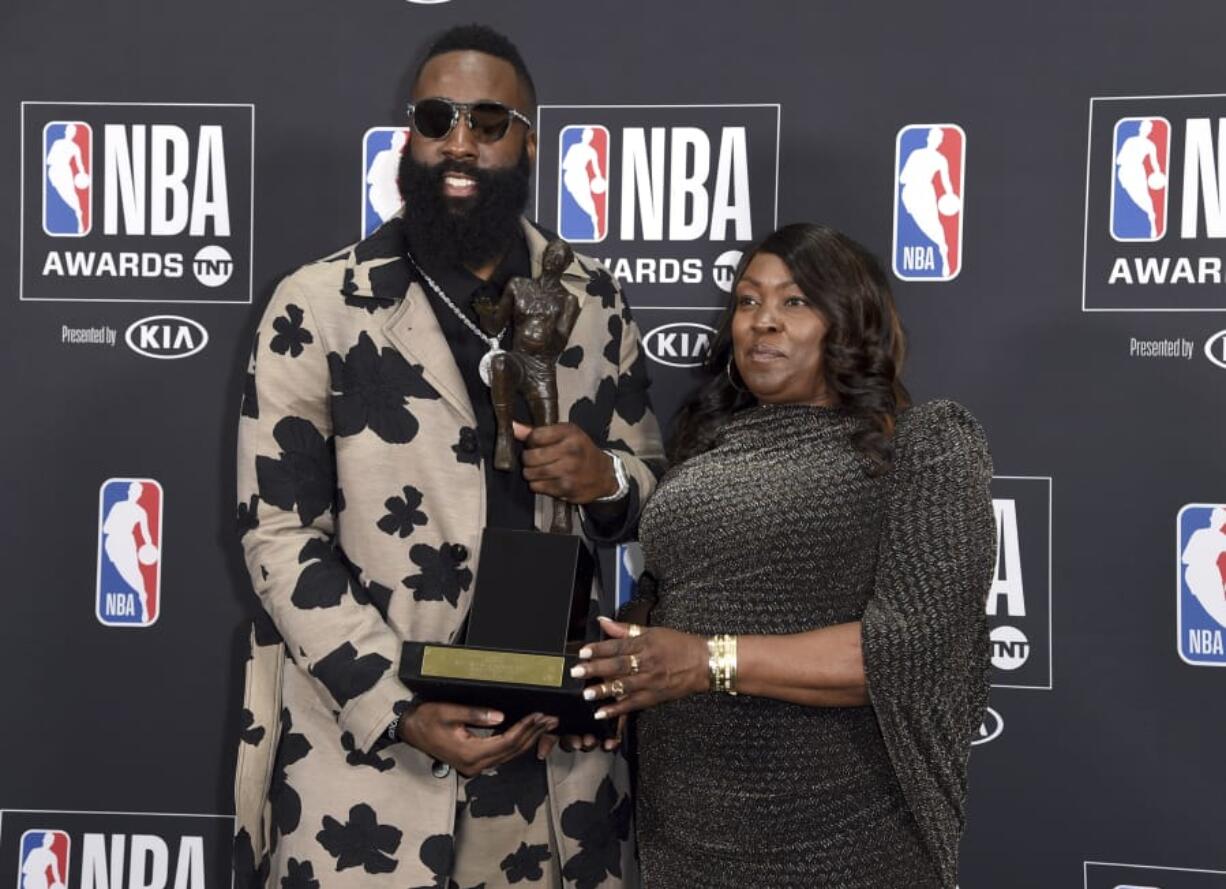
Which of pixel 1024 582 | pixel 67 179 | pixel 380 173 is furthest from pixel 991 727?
pixel 67 179

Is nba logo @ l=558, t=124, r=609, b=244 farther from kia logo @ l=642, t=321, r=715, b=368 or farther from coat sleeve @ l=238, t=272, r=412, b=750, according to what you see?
coat sleeve @ l=238, t=272, r=412, b=750

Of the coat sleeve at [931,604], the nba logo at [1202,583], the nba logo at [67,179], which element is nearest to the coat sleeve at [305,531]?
the coat sleeve at [931,604]

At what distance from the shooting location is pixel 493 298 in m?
1.87

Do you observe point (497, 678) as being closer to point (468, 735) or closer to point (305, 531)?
point (468, 735)

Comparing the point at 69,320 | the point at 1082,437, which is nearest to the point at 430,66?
the point at 69,320

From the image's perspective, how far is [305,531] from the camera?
Result: 1722 millimetres

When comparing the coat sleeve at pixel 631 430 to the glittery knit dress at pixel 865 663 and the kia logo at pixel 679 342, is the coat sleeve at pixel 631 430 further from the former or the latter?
the kia logo at pixel 679 342

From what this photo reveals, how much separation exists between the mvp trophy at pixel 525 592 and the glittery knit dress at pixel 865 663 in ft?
0.58

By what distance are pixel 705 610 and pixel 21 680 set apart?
1.57m

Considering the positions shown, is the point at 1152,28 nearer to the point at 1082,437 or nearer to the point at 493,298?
the point at 1082,437

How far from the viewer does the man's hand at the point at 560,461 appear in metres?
1.64

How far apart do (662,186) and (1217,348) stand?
1049 millimetres

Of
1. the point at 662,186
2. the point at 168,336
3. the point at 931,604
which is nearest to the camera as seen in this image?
Result: the point at 931,604

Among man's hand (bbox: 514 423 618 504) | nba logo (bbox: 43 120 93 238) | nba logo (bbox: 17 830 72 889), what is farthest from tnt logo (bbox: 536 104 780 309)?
nba logo (bbox: 17 830 72 889)
